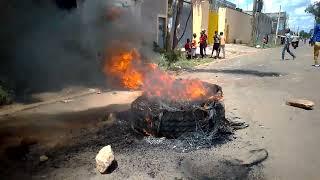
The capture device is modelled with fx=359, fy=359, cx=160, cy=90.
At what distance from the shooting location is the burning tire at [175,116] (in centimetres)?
540

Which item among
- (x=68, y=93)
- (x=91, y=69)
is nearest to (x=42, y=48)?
(x=91, y=69)

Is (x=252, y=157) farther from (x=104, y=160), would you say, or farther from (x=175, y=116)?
(x=104, y=160)

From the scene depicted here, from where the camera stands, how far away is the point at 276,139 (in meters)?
5.75

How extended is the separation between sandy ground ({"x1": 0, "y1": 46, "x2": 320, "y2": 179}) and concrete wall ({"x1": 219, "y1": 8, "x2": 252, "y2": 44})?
87.7 feet

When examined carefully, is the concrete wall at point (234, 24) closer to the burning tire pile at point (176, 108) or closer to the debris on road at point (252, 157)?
the burning tire pile at point (176, 108)

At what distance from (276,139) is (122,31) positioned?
15.4 feet

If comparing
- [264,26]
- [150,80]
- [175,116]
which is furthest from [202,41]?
[264,26]

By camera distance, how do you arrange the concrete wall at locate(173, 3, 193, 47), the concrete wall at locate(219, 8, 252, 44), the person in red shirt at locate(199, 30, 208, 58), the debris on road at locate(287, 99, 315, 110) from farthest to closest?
the concrete wall at locate(219, 8, 252, 44)
the concrete wall at locate(173, 3, 193, 47)
the person in red shirt at locate(199, 30, 208, 58)
the debris on road at locate(287, 99, 315, 110)

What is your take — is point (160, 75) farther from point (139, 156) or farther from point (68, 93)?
point (68, 93)

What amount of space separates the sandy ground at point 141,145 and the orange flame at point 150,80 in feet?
2.38

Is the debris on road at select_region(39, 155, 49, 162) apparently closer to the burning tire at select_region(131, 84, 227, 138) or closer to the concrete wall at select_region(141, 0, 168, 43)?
the burning tire at select_region(131, 84, 227, 138)

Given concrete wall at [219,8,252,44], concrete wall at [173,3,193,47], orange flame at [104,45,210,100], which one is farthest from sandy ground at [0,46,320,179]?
concrete wall at [219,8,252,44]

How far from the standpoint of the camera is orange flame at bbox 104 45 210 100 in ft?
20.5

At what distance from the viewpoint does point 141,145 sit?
527cm
